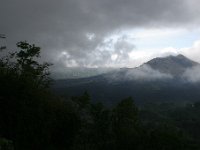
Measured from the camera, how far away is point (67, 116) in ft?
178

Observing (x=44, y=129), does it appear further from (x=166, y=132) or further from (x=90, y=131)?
(x=90, y=131)

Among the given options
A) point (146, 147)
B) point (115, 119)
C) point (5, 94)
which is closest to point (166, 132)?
point (146, 147)

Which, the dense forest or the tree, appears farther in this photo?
the tree

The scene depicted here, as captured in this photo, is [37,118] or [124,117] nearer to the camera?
[37,118]

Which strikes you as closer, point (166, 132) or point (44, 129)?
point (44, 129)

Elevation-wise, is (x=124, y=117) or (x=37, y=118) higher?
(x=37, y=118)

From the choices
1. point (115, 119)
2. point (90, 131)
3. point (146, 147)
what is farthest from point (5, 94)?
point (90, 131)

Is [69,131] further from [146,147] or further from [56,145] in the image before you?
[146,147]

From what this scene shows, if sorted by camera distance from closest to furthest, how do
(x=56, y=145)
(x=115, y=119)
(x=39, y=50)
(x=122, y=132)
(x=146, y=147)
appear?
(x=56, y=145) < (x=39, y=50) < (x=146, y=147) < (x=122, y=132) < (x=115, y=119)

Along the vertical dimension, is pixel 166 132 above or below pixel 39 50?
below

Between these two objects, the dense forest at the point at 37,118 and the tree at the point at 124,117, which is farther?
the tree at the point at 124,117

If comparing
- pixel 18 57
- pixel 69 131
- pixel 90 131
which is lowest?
pixel 90 131

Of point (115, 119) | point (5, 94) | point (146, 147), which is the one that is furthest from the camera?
point (115, 119)

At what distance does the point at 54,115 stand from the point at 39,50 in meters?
11.6
